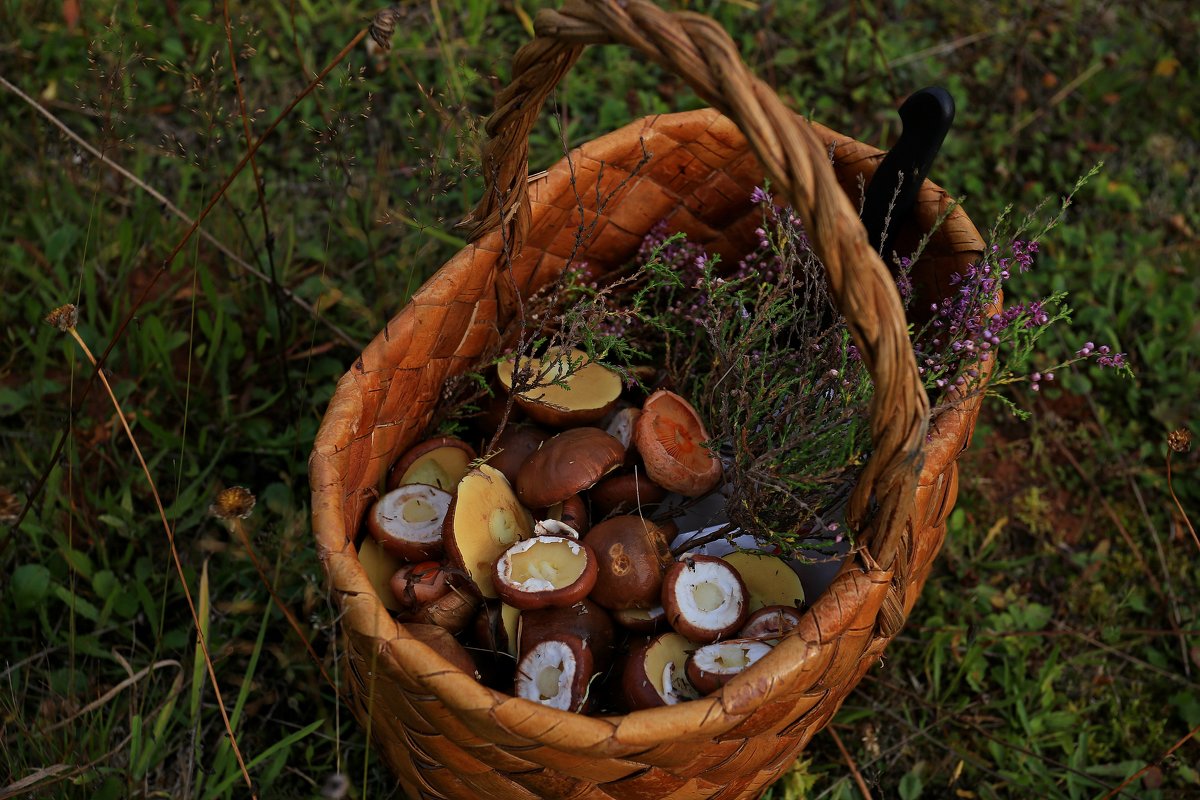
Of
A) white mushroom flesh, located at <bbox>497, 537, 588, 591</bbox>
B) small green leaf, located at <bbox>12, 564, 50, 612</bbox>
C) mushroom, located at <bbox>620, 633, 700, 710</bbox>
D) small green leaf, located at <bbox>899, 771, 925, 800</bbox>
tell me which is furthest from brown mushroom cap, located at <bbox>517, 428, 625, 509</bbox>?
small green leaf, located at <bbox>12, 564, 50, 612</bbox>

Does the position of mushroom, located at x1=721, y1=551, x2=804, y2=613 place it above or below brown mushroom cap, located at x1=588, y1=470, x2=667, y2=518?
below

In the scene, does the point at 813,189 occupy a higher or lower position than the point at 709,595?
higher

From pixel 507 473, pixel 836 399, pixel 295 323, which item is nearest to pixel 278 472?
pixel 295 323

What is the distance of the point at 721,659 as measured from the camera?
1675mm

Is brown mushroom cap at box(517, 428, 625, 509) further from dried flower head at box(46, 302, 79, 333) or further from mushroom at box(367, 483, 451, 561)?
dried flower head at box(46, 302, 79, 333)

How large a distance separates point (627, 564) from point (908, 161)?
3.02 ft

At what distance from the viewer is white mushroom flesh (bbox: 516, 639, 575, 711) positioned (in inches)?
66.5

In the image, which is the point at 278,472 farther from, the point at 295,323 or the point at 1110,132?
the point at 1110,132

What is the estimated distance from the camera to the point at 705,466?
1991 millimetres

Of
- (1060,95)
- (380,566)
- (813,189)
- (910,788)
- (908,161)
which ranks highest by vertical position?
(813,189)

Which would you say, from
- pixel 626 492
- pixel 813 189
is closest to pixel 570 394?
pixel 626 492

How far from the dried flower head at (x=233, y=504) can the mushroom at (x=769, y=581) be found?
3.03ft

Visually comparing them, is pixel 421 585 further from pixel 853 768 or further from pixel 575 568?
pixel 853 768

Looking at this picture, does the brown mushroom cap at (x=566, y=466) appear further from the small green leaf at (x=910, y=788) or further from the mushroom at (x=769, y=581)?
the small green leaf at (x=910, y=788)
